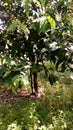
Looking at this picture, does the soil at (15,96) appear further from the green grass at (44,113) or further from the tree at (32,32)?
the tree at (32,32)

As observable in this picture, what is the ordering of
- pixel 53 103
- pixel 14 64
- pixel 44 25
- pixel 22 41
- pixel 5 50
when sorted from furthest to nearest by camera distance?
pixel 53 103
pixel 5 50
pixel 22 41
pixel 14 64
pixel 44 25

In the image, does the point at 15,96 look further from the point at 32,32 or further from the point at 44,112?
the point at 32,32

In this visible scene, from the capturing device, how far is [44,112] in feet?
12.8

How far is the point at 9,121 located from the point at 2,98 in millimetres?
1216

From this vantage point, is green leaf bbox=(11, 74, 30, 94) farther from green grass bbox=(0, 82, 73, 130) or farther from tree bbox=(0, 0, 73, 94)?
green grass bbox=(0, 82, 73, 130)

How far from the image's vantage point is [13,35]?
3.72 m

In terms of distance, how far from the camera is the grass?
336 cm

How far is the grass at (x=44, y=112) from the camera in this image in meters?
3.36

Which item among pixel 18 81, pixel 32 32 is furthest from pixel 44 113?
pixel 18 81

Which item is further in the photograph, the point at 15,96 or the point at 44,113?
the point at 15,96

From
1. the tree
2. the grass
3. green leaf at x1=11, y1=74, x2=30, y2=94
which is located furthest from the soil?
green leaf at x1=11, y1=74, x2=30, y2=94

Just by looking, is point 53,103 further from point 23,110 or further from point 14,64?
point 14,64

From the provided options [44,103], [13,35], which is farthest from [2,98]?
[13,35]

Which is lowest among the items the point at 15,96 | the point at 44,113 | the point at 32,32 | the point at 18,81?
the point at 18,81
